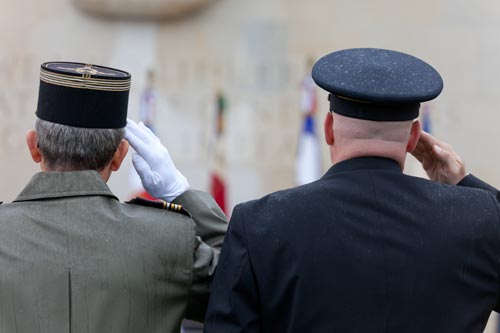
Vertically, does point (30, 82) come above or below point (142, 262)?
below

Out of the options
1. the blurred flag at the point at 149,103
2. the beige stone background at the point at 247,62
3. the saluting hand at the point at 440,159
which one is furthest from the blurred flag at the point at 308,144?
the saluting hand at the point at 440,159

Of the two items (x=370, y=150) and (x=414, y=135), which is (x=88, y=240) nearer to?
(x=370, y=150)

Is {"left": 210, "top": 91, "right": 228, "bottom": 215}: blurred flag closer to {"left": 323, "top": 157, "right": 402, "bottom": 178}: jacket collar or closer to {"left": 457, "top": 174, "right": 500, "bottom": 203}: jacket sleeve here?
{"left": 457, "top": 174, "right": 500, "bottom": 203}: jacket sleeve

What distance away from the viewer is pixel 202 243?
2.83m

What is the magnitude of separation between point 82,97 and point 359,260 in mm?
775

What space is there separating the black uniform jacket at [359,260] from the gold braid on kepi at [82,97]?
41 cm

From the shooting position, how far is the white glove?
2.94 m

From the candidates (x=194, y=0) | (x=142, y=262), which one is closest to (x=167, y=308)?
(x=142, y=262)

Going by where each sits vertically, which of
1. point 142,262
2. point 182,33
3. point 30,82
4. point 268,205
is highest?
point 268,205

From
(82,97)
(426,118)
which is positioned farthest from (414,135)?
(426,118)

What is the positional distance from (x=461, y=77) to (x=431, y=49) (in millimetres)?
311

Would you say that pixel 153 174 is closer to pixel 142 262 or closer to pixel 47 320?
pixel 142 262

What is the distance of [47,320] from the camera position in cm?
264

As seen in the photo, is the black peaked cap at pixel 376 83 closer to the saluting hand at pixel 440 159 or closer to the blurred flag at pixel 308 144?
the saluting hand at pixel 440 159
